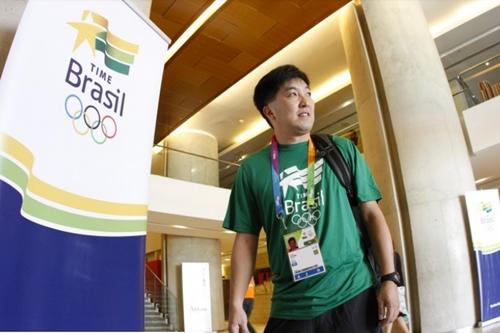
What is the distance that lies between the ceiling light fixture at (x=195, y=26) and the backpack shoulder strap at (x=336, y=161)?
5.62 m

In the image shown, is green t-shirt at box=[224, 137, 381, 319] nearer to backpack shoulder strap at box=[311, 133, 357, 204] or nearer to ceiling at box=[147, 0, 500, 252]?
backpack shoulder strap at box=[311, 133, 357, 204]

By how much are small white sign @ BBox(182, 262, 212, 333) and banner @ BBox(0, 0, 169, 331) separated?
1101 centimetres

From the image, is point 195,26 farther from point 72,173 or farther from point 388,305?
point 388,305

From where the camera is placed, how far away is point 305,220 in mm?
1504

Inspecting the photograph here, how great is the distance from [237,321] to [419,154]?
18.6 ft

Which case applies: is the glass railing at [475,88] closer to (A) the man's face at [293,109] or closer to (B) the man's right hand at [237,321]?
(A) the man's face at [293,109]

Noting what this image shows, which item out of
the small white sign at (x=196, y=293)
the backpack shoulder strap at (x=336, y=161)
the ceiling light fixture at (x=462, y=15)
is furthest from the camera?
the small white sign at (x=196, y=293)

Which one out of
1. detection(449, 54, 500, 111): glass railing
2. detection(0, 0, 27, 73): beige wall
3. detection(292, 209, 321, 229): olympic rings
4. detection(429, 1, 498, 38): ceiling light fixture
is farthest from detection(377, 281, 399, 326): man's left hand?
detection(429, 1, 498, 38): ceiling light fixture

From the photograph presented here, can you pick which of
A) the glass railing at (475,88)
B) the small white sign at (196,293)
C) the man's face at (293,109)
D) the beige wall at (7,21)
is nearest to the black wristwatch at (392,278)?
the man's face at (293,109)

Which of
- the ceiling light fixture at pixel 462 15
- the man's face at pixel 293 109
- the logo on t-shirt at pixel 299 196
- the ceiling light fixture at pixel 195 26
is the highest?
the ceiling light fixture at pixel 462 15

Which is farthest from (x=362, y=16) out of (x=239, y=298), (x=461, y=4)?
(x=239, y=298)

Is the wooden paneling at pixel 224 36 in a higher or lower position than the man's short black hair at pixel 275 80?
higher

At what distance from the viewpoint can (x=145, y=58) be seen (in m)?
1.81

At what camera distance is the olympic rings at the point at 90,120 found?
4.40 ft
